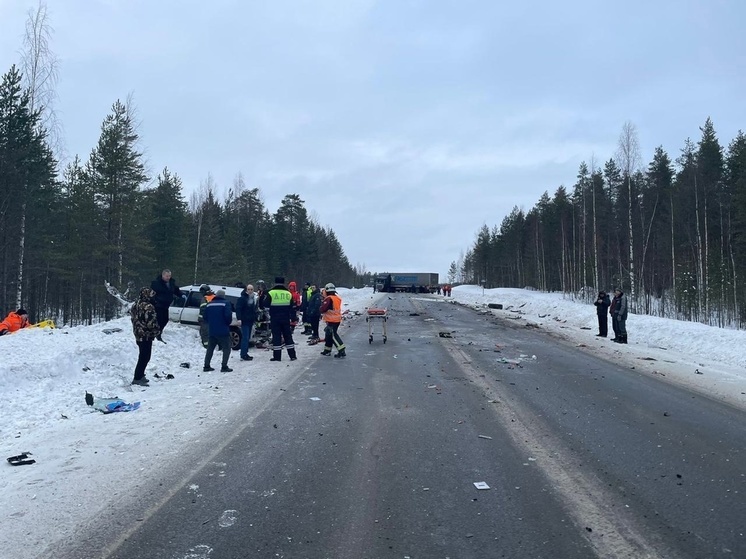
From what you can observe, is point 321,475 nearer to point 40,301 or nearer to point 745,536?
point 745,536

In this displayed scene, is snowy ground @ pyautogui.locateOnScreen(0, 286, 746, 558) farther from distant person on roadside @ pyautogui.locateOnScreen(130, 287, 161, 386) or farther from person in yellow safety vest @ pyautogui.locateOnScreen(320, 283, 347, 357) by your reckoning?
person in yellow safety vest @ pyautogui.locateOnScreen(320, 283, 347, 357)

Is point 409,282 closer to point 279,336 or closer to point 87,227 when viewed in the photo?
point 87,227

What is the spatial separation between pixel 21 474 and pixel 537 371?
961 cm

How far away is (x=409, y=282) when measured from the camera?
297 ft

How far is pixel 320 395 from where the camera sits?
366 inches

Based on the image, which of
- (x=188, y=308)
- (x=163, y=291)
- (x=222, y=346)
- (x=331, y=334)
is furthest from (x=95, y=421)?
(x=188, y=308)

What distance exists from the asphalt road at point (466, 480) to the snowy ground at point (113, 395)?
2.05 feet

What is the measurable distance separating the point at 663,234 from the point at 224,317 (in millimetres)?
45150

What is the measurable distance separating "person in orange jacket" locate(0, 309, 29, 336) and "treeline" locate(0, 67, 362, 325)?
34.3 feet

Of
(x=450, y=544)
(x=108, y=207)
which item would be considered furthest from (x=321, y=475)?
(x=108, y=207)

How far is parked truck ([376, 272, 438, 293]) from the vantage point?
89500mm

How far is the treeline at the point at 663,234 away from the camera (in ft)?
112

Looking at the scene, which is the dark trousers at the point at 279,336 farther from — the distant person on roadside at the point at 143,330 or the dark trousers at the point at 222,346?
the distant person on roadside at the point at 143,330

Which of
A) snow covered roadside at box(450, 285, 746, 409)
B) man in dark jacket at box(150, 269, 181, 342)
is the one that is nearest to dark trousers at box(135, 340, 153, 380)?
man in dark jacket at box(150, 269, 181, 342)
